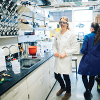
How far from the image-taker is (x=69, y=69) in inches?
88.4

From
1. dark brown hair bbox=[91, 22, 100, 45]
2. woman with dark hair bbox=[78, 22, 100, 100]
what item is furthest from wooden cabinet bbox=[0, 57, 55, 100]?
dark brown hair bbox=[91, 22, 100, 45]

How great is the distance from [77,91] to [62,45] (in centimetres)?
129

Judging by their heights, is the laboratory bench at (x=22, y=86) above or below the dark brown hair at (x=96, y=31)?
below

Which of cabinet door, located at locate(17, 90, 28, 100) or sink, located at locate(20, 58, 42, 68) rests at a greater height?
sink, located at locate(20, 58, 42, 68)

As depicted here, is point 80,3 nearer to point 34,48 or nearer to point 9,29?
point 34,48

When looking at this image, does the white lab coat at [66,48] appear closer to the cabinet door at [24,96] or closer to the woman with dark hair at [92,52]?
the woman with dark hair at [92,52]

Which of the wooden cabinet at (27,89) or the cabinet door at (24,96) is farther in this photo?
the cabinet door at (24,96)

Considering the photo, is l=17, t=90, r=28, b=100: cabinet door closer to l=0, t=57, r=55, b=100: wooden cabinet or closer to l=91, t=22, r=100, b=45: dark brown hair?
l=0, t=57, r=55, b=100: wooden cabinet

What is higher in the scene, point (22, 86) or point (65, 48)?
point (65, 48)

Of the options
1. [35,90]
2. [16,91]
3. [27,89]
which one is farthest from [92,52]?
[16,91]

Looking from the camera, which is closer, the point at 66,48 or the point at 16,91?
the point at 16,91

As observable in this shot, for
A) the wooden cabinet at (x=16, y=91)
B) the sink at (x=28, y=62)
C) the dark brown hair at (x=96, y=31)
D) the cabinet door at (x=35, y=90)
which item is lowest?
the cabinet door at (x=35, y=90)

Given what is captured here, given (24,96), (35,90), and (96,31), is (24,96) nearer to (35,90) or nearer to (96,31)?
(35,90)

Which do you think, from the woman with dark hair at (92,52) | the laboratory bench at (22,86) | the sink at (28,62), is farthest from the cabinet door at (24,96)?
the woman with dark hair at (92,52)
